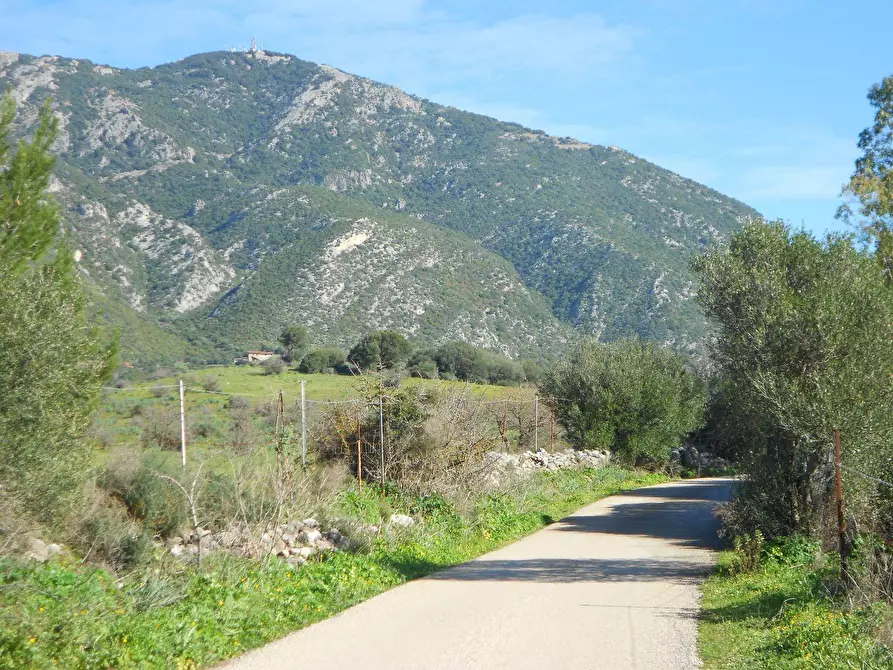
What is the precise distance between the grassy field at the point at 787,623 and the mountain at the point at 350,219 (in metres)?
45.2

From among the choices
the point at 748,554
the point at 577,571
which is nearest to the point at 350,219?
the point at 577,571

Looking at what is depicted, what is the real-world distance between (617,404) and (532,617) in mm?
25944

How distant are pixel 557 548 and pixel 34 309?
10.2 m

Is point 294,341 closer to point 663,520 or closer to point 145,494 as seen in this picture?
point 663,520

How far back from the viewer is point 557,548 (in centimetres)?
1562

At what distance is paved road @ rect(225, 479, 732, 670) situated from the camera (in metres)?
8.08

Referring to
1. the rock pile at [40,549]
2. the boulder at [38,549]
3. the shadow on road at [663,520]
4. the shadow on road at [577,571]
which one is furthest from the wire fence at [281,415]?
the shadow on road at [577,571]

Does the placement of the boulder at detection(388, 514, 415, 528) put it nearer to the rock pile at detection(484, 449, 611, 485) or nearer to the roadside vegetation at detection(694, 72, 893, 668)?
the rock pile at detection(484, 449, 611, 485)

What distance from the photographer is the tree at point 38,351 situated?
43.4 feet

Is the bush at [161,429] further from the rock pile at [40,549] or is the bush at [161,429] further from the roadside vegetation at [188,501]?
the rock pile at [40,549]

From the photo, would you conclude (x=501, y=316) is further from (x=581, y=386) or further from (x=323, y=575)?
(x=323, y=575)

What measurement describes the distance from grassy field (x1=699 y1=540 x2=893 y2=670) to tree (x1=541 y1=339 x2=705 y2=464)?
73.8 ft

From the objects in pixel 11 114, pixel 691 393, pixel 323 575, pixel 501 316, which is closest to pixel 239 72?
pixel 501 316

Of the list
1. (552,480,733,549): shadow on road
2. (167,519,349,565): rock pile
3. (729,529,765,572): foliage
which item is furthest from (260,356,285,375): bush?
(729,529,765,572): foliage
